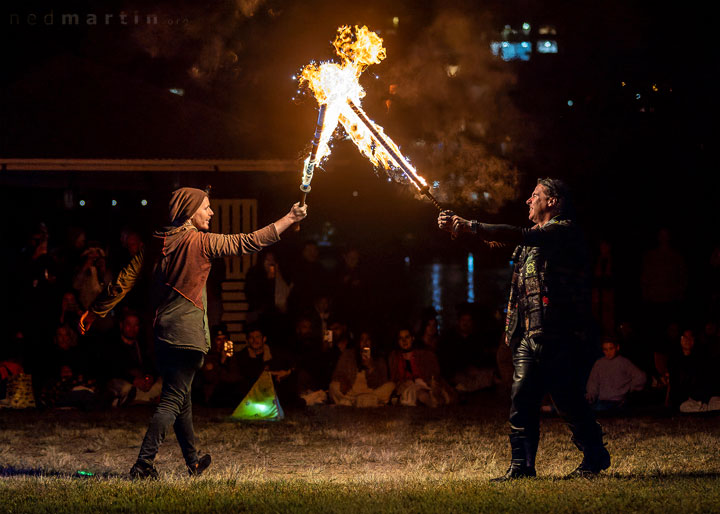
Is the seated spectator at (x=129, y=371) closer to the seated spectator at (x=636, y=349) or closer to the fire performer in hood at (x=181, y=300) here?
the fire performer in hood at (x=181, y=300)

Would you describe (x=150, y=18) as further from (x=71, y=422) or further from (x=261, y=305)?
(x=71, y=422)

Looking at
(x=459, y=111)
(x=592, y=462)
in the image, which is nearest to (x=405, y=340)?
(x=459, y=111)

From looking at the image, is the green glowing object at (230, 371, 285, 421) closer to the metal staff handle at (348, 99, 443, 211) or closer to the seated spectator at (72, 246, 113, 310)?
the seated spectator at (72, 246, 113, 310)

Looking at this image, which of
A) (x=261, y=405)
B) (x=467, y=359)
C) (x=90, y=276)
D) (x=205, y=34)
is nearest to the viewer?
(x=261, y=405)

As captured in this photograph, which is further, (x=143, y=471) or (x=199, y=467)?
(x=199, y=467)

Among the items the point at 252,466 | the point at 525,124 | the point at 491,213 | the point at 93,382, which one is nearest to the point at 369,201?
the point at 491,213

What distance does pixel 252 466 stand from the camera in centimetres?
777

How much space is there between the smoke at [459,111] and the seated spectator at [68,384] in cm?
548

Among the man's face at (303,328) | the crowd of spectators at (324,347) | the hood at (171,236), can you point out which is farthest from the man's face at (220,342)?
the hood at (171,236)

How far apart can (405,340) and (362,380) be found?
739mm

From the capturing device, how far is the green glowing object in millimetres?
10211

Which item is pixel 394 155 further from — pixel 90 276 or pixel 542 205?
pixel 90 276

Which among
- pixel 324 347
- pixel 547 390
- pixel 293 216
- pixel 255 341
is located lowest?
pixel 324 347

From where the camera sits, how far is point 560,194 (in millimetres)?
6578
